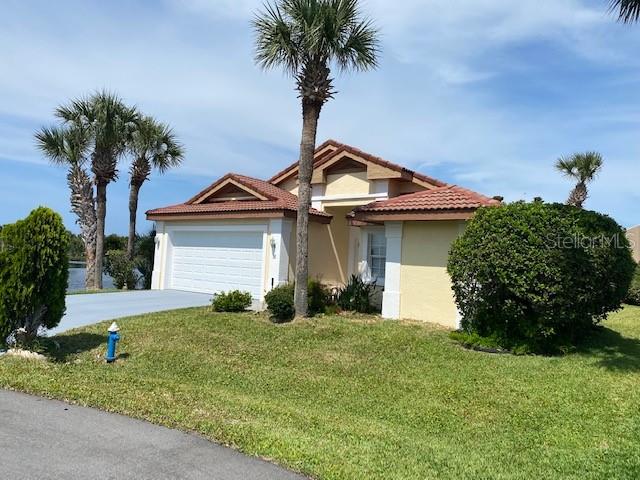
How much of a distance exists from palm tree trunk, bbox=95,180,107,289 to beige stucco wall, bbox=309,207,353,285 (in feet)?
32.5

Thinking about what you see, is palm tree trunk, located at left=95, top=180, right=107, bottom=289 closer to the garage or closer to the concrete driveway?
the garage

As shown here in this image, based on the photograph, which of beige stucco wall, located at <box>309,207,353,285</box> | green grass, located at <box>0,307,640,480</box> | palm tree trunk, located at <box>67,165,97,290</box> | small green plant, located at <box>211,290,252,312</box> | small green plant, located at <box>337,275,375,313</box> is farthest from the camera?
palm tree trunk, located at <box>67,165,97,290</box>

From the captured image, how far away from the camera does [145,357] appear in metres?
9.01

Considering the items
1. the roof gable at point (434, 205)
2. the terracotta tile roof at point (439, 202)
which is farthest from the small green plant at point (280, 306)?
the terracotta tile roof at point (439, 202)

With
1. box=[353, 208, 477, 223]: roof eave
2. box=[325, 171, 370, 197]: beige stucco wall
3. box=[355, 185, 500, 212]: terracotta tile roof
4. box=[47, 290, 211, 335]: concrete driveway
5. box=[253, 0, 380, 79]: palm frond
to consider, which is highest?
box=[253, 0, 380, 79]: palm frond

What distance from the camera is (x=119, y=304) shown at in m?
14.1

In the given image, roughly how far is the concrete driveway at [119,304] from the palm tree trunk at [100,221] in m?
4.40

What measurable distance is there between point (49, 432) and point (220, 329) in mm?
6194

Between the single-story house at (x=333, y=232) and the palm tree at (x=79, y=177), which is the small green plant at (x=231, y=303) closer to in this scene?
the single-story house at (x=333, y=232)

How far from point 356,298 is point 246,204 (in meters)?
4.91

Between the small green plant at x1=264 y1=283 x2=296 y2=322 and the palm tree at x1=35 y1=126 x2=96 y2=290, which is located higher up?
the palm tree at x1=35 y1=126 x2=96 y2=290

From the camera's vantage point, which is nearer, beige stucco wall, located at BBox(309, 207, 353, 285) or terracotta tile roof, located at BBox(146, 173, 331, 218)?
terracotta tile roof, located at BBox(146, 173, 331, 218)

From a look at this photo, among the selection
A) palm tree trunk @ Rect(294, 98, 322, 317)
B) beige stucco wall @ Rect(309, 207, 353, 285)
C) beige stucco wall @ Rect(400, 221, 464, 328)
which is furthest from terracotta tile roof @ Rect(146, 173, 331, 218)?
beige stucco wall @ Rect(400, 221, 464, 328)

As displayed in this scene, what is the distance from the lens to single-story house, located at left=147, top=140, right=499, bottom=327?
12.5m
